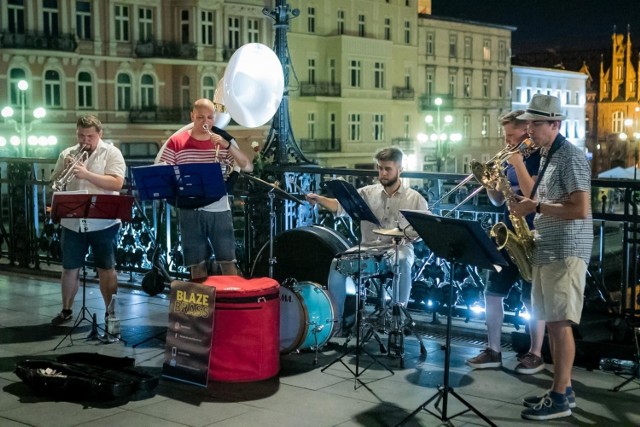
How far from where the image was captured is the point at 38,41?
37125 mm

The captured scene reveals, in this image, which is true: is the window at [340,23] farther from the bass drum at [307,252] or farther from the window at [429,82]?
the bass drum at [307,252]

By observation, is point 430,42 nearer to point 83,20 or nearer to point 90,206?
point 83,20

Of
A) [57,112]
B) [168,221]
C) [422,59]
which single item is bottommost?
[168,221]

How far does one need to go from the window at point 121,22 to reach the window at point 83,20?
128 cm

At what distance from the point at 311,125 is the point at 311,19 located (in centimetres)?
574

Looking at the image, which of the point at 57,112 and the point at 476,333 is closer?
the point at 476,333

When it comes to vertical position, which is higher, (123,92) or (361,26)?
(361,26)

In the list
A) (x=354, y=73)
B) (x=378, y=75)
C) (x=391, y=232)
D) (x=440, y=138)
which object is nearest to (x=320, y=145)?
(x=354, y=73)

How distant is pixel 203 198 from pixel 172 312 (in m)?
0.96

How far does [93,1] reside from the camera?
38.8 metres

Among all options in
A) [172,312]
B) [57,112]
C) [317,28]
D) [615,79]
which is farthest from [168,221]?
[615,79]

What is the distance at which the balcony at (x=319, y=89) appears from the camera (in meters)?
47.9

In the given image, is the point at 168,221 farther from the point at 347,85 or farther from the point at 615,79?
the point at 615,79

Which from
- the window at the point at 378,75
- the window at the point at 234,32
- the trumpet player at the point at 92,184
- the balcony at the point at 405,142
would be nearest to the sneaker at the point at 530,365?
the trumpet player at the point at 92,184
